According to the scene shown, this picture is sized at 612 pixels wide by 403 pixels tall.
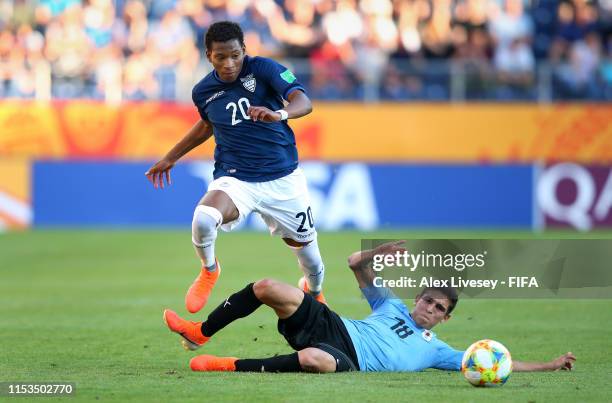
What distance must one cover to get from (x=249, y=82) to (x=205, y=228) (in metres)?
1.30

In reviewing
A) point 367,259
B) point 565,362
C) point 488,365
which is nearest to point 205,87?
point 367,259

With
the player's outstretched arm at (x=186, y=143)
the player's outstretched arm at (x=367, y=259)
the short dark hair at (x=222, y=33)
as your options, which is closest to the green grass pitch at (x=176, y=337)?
the player's outstretched arm at (x=367, y=259)

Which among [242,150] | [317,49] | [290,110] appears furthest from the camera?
[317,49]

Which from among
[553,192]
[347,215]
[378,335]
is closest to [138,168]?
[347,215]

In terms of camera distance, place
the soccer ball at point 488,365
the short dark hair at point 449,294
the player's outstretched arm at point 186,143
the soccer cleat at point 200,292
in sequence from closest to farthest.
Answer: the soccer ball at point 488,365 < the short dark hair at point 449,294 < the soccer cleat at point 200,292 < the player's outstretched arm at point 186,143

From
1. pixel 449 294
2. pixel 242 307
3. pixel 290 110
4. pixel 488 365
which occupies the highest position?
pixel 290 110

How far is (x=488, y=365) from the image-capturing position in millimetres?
7344

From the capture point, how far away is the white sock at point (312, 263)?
9.77 meters

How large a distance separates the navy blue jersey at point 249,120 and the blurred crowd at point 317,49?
13791 mm

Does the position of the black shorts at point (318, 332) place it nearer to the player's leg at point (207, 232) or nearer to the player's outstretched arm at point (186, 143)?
the player's leg at point (207, 232)

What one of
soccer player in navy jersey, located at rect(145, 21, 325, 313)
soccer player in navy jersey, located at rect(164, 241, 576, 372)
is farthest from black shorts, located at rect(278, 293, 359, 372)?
soccer player in navy jersey, located at rect(145, 21, 325, 313)

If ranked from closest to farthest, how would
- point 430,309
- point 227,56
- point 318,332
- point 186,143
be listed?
point 318,332 → point 430,309 → point 227,56 → point 186,143

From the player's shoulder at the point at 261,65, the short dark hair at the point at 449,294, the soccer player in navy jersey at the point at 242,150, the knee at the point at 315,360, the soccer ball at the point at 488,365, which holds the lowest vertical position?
the knee at the point at 315,360

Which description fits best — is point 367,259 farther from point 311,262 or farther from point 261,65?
point 261,65
